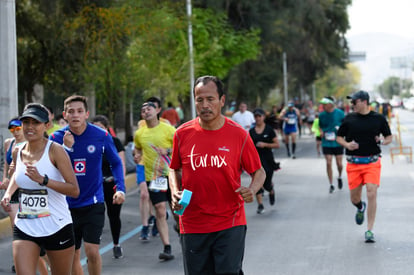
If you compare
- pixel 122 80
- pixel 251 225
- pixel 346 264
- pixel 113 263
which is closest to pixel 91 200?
pixel 113 263

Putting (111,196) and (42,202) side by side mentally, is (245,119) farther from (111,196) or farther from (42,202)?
(42,202)

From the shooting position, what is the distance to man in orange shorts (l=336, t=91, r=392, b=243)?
9.62 m

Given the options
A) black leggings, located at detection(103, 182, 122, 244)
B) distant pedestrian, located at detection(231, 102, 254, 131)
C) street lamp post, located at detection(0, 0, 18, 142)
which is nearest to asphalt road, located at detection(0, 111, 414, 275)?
black leggings, located at detection(103, 182, 122, 244)

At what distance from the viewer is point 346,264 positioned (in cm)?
829

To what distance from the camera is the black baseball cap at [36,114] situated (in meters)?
5.55

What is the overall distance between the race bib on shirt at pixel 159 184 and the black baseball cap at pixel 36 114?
386 centimetres

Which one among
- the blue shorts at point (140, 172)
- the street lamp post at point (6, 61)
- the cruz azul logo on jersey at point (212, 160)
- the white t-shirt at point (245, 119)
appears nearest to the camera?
the cruz azul logo on jersey at point (212, 160)

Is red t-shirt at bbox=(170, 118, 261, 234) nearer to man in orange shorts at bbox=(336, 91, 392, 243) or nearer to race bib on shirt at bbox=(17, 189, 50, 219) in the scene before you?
race bib on shirt at bbox=(17, 189, 50, 219)

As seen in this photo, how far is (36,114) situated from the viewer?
5.58 meters

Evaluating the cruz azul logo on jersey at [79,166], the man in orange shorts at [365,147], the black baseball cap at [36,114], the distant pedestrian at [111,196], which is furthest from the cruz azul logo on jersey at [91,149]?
the man in orange shorts at [365,147]

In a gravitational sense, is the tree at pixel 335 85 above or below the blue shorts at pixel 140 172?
above

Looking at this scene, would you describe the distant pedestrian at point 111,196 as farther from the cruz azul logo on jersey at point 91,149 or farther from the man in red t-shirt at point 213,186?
the man in red t-shirt at point 213,186

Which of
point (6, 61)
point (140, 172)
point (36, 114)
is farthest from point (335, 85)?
point (36, 114)

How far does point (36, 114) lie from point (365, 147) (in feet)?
17.3
